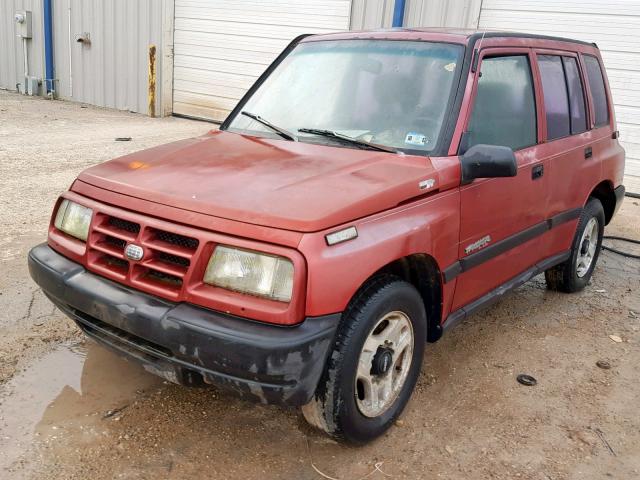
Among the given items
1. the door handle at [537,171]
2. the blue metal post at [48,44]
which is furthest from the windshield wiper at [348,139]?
the blue metal post at [48,44]

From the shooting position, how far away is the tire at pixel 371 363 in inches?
100

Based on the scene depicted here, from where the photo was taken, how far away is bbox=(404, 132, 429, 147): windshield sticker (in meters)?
3.17

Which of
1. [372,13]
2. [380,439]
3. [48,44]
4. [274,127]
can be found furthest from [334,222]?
[48,44]

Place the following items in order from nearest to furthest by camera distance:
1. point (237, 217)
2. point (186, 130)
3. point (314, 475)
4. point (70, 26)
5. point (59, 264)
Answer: point (237, 217), point (314, 475), point (59, 264), point (186, 130), point (70, 26)

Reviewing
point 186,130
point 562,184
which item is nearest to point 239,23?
point 186,130

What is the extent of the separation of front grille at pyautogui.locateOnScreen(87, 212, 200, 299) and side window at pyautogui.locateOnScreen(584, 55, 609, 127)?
3.51 m

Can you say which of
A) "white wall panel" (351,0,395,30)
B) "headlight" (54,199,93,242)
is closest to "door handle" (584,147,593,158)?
"headlight" (54,199,93,242)

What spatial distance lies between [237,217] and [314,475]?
3.84 feet

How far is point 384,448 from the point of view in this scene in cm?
289

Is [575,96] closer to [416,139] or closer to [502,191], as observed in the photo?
[502,191]

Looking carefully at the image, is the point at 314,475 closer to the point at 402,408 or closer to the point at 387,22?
the point at 402,408

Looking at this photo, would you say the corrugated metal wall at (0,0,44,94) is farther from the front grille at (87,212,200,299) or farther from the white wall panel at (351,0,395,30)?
the front grille at (87,212,200,299)

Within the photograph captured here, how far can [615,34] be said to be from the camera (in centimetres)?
830

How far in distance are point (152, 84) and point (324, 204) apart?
1157cm
